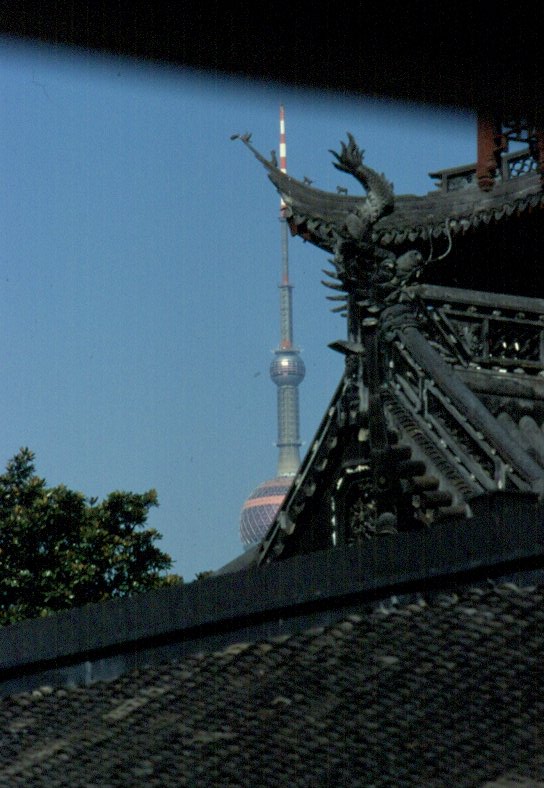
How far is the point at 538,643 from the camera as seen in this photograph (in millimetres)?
5379

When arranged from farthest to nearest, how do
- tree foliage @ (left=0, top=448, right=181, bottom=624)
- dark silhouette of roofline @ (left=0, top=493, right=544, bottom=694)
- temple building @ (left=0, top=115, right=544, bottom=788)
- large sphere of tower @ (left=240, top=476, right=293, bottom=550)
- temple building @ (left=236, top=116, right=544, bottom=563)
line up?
1. large sphere of tower @ (left=240, top=476, right=293, bottom=550)
2. tree foliage @ (left=0, top=448, right=181, bottom=624)
3. temple building @ (left=236, top=116, right=544, bottom=563)
4. dark silhouette of roofline @ (left=0, top=493, right=544, bottom=694)
5. temple building @ (left=0, top=115, right=544, bottom=788)

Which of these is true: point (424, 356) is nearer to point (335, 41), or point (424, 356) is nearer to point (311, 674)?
point (311, 674)

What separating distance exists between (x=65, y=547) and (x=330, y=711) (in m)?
22.4

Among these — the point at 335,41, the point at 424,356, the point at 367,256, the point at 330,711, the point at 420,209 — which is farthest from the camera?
the point at 420,209

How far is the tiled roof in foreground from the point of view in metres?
4.78

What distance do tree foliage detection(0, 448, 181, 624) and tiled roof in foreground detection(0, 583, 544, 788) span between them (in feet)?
67.1

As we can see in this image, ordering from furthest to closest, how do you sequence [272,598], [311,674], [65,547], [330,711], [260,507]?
1. [260,507]
2. [65,547]
3. [272,598]
4. [311,674]
5. [330,711]

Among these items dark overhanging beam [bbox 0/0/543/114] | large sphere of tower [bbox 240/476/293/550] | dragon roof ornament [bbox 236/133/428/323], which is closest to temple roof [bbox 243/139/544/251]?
dragon roof ornament [bbox 236/133/428/323]

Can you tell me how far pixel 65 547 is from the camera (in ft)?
88.9

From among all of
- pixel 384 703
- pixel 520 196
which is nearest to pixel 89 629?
pixel 384 703

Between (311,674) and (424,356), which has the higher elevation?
(424,356)

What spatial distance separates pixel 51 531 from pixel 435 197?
12.6m

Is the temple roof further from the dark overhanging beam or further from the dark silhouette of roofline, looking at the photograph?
the dark overhanging beam

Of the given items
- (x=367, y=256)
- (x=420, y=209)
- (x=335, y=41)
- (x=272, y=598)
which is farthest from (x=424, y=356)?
(x=335, y=41)
